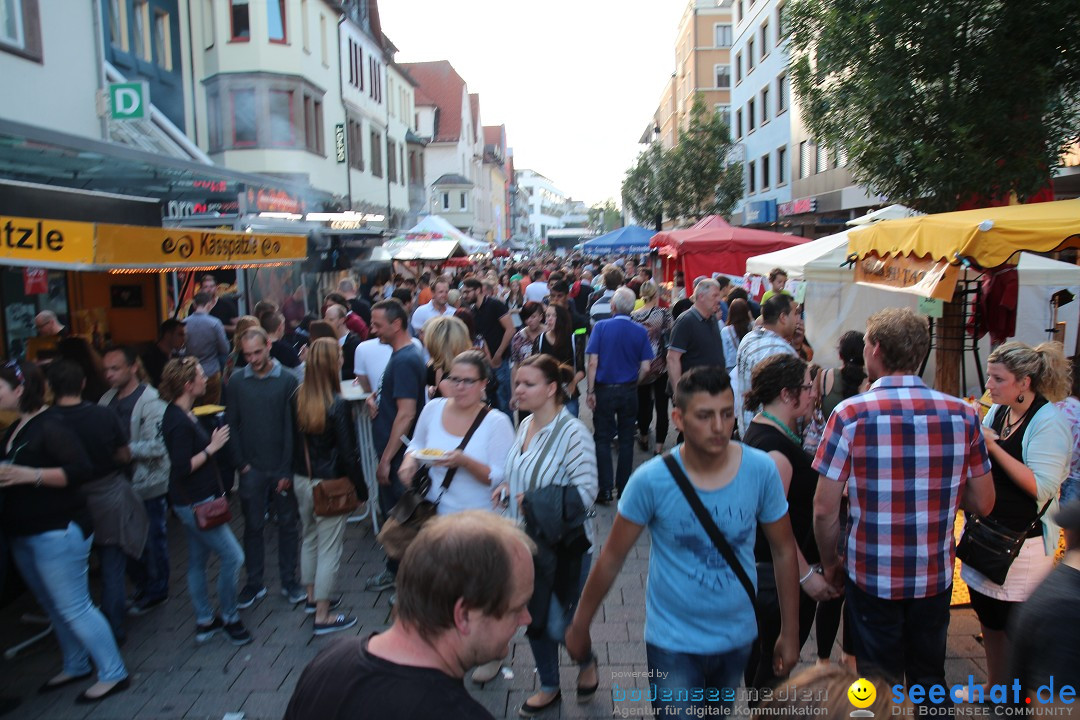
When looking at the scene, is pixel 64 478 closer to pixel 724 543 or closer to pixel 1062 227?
pixel 724 543

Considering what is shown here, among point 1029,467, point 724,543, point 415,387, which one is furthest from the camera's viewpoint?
point 415,387

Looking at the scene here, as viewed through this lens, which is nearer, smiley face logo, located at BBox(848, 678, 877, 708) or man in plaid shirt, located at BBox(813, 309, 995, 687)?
smiley face logo, located at BBox(848, 678, 877, 708)

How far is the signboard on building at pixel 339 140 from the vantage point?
2586cm

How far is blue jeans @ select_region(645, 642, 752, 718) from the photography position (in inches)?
113

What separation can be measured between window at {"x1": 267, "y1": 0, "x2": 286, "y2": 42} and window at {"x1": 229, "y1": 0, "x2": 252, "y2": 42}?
57 centimetres

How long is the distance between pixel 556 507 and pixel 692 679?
3.17ft

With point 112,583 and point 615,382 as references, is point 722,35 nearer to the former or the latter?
point 615,382

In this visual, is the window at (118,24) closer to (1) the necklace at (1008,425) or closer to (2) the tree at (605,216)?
(1) the necklace at (1008,425)

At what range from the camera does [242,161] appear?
21.7 metres

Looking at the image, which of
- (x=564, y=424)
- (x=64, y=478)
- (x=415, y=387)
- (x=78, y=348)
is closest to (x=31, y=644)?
(x=64, y=478)

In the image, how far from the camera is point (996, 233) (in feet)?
17.2

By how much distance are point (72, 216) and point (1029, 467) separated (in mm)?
9062

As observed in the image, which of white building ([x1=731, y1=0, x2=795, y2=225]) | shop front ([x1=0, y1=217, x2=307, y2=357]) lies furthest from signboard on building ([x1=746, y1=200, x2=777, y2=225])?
shop front ([x1=0, y1=217, x2=307, y2=357])

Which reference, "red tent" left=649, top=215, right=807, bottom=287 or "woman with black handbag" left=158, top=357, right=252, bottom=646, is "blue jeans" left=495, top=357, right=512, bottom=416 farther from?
"red tent" left=649, top=215, right=807, bottom=287
